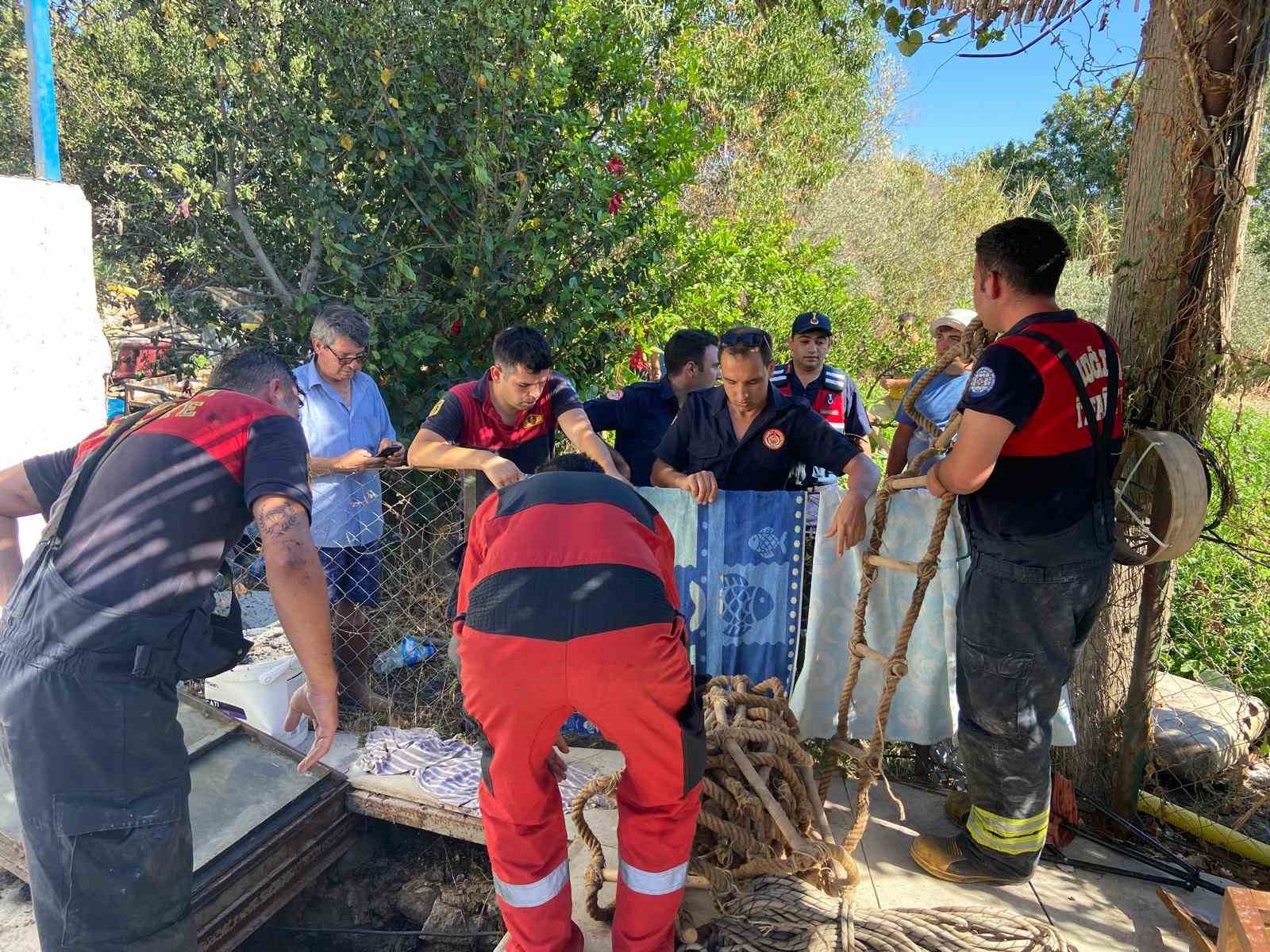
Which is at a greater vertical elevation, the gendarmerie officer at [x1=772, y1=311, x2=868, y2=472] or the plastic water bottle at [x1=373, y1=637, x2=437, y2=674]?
the gendarmerie officer at [x1=772, y1=311, x2=868, y2=472]

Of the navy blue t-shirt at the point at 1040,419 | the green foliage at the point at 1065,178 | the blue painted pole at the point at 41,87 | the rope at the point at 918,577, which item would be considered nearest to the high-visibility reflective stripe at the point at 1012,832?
the rope at the point at 918,577

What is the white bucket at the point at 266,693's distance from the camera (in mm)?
3904

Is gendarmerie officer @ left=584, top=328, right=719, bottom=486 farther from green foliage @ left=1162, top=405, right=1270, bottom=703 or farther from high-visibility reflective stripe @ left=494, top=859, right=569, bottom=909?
green foliage @ left=1162, top=405, right=1270, bottom=703

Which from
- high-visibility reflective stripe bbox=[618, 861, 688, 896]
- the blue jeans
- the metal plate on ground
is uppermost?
the blue jeans

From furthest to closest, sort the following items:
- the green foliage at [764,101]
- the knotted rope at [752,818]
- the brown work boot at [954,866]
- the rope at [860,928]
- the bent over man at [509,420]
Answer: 1. the green foliage at [764,101]
2. the bent over man at [509,420]
3. the brown work boot at [954,866]
4. the knotted rope at [752,818]
5. the rope at [860,928]

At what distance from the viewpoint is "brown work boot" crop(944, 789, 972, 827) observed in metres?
3.27

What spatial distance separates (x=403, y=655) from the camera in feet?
15.4

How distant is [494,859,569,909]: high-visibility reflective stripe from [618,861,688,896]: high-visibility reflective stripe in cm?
22

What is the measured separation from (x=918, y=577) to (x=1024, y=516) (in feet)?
1.54

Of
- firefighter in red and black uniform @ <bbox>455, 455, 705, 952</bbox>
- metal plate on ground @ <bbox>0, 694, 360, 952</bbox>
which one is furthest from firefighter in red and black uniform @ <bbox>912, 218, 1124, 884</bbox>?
metal plate on ground @ <bbox>0, 694, 360, 952</bbox>

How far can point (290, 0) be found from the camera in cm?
501

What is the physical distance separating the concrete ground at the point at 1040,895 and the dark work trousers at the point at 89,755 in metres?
1.35

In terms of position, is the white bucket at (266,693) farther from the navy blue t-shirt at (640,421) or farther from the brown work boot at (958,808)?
the brown work boot at (958,808)

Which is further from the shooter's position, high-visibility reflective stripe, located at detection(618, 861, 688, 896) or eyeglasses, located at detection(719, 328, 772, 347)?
eyeglasses, located at detection(719, 328, 772, 347)
